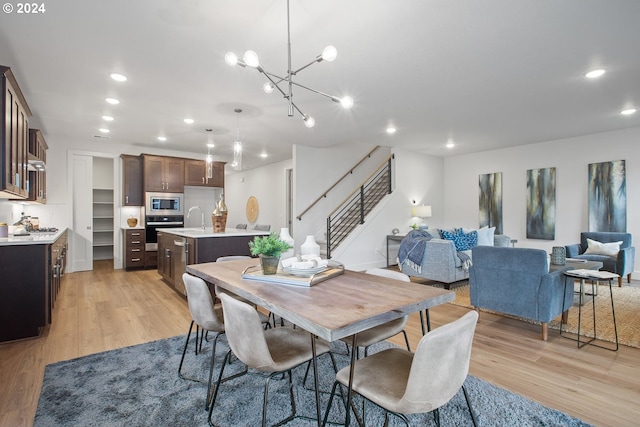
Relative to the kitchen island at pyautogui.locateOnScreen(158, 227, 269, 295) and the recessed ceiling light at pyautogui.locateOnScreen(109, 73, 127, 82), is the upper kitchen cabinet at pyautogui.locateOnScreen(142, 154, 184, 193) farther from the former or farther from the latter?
the recessed ceiling light at pyautogui.locateOnScreen(109, 73, 127, 82)

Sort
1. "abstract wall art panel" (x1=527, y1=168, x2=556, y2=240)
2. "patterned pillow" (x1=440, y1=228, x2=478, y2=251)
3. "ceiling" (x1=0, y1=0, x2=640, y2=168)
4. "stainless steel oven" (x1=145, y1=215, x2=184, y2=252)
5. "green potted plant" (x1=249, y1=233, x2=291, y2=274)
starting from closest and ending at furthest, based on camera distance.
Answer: "green potted plant" (x1=249, y1=233, x2=291, y2=274), "ceiling" (x1=0, y1=0, x2=640, y2=168), "patterned pillow" (x1=440, y1=228, x2=478, y2=251), "abstract wall art panel" (x1=527, y1=168, x2=556, y2=240), "stainless steel oven" (x1=145, y1=215, x2=184, y2=252)

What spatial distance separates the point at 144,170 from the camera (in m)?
6.57

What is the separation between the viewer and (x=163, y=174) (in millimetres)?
6727

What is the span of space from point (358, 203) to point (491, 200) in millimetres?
2961

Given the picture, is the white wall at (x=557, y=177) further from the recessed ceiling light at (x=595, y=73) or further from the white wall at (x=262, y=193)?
the white wall at (x=262, y=193)

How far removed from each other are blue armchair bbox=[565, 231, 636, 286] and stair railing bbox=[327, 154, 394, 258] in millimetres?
3489

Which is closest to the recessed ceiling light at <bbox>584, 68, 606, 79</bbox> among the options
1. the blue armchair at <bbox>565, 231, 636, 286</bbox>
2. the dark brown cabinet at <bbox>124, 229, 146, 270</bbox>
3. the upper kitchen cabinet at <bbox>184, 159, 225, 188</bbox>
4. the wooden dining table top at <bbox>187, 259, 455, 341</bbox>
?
the blue armchair at <bbox>565, 231, 636, 286</bbox>

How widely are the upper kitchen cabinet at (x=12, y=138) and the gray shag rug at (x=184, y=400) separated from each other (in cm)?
180

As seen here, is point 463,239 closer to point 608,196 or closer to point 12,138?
point 608,196

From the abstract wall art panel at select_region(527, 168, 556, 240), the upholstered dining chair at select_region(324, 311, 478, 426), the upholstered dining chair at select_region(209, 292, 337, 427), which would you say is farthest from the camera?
the abstract wall art panel at select_region(527, 168, 556, 240)

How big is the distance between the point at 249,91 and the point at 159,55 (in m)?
1.05

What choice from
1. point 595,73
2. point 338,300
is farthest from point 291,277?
point 595,73

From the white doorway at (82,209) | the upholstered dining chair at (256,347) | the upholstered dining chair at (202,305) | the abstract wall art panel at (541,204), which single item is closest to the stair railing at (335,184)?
the abstract wall art panel at (541,204)

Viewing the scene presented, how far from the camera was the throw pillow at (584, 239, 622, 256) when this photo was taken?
5.03 m
